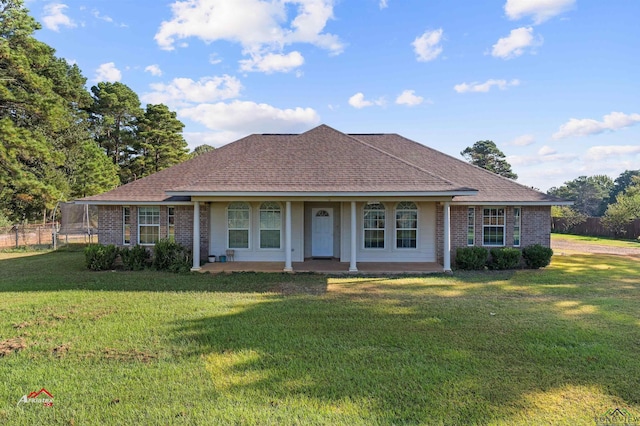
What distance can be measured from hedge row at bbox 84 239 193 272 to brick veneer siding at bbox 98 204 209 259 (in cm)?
81

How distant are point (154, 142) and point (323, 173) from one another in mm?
30026

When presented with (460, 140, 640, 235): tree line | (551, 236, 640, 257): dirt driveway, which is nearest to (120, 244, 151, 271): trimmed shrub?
(460, 140, 640, 235): tree line

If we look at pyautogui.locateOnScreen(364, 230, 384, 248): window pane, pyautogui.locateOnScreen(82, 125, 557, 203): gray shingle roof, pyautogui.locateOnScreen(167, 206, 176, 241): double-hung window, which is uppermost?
pyautogui.locateOnScreen(82, 125, 557, 203): gray shingle roof

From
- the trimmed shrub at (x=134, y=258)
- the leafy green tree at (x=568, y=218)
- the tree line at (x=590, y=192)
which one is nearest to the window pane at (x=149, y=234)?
the trimmed shrub at (x=134, y=258)

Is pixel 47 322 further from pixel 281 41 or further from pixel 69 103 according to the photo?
pixel 69 103

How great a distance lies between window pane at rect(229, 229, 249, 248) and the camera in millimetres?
13727

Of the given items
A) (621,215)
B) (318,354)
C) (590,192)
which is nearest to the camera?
(318,354)

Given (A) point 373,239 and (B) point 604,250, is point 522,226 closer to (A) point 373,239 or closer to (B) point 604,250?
(A) point 373,239

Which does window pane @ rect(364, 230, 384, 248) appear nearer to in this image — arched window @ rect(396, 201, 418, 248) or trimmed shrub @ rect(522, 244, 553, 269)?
arched window @ rect(396, 201, 418, 248)

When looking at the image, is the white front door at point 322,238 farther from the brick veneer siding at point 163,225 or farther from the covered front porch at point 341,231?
the brick veneer siding at point 163,225

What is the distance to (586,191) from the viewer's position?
85.8m

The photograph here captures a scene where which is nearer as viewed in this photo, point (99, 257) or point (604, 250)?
point (99, 257)

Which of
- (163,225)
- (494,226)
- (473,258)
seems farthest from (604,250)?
(163,225)

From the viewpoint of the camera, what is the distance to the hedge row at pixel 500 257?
12562 millimetres
